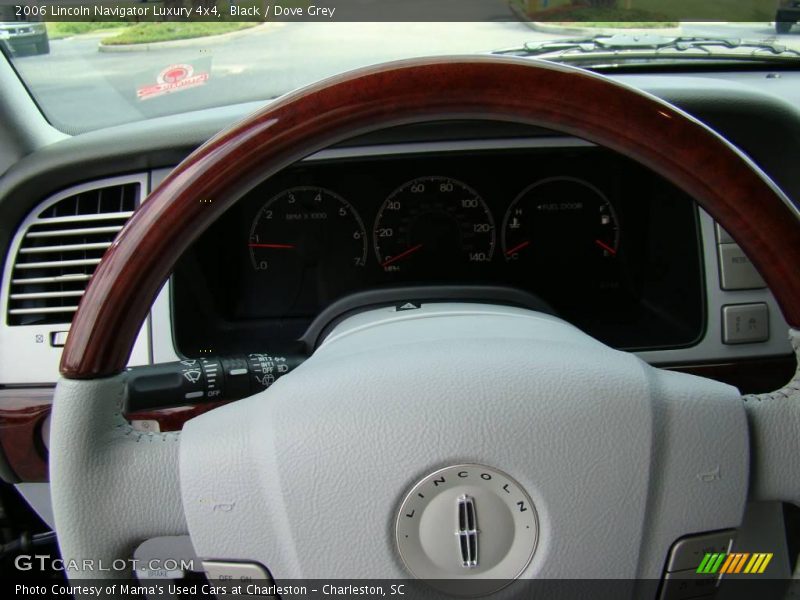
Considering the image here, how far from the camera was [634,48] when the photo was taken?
2316 mm

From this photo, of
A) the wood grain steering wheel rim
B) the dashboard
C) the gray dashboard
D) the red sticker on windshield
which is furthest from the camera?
the red sticker on windshield

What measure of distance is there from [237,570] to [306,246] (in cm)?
125

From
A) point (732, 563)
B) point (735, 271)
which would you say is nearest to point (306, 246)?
point (735, 271)

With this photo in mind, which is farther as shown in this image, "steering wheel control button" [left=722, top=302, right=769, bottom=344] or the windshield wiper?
the windshield wiper

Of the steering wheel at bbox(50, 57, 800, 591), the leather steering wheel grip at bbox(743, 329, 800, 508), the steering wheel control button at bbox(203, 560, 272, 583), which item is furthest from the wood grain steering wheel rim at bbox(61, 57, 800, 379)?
the steering wheel control button at bbox(203, 560, 272, 583)

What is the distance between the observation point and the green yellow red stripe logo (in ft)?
3.36

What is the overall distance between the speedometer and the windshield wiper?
46 centimetres

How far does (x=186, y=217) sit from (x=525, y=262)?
1.34 m

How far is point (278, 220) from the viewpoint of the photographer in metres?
2.13

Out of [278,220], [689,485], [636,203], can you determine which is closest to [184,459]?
[689,485]

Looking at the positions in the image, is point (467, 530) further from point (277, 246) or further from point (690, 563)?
point (277, 246)

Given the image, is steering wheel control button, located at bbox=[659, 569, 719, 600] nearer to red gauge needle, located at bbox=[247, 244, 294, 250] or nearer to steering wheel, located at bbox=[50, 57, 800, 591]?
steering wheel, located at bbox=[50, 57, 800, 591]

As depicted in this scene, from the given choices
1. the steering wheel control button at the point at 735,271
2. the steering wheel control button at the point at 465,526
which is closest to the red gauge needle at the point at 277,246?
the steering wheel control button at the point at 735,271

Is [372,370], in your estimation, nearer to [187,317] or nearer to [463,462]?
[463,462]
